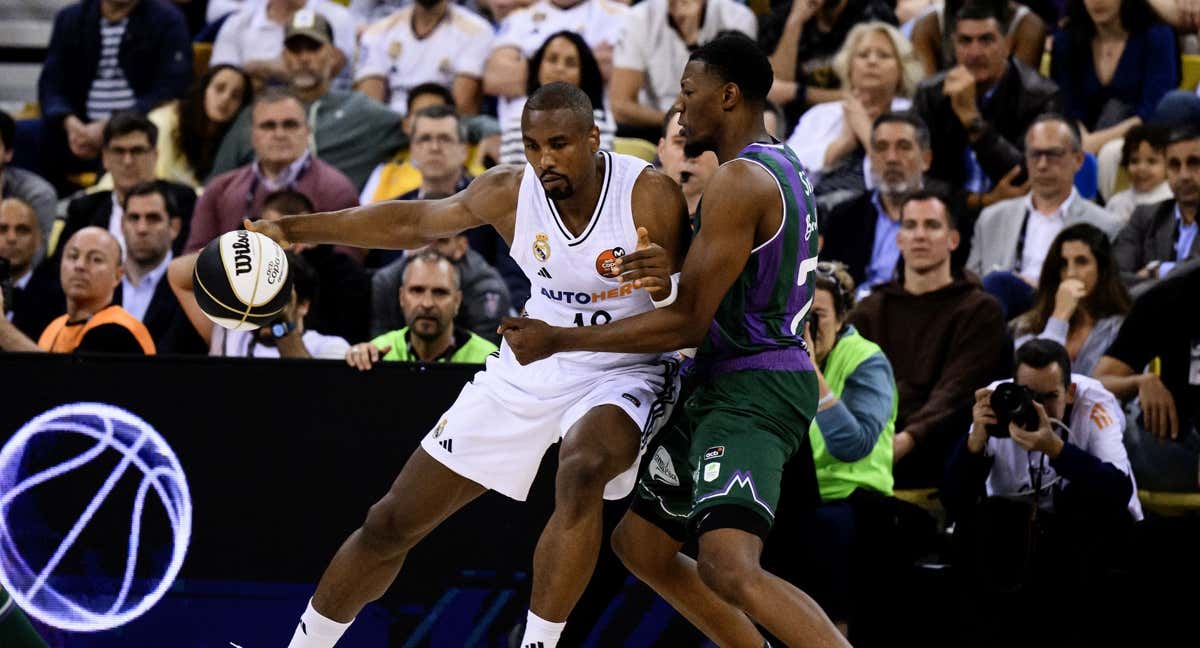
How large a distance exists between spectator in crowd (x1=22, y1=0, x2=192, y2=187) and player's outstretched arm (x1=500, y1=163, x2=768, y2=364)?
7136mm

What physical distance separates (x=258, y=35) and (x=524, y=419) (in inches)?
272

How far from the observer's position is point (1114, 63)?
9.86 metres

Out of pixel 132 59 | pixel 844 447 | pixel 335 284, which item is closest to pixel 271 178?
pixel 335 284

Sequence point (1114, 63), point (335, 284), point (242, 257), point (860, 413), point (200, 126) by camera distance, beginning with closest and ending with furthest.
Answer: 1. point (242, 257)
2. point (860, 413)
3. point (335, 284)
4. point (1114, 63)
5. point (200, 126)

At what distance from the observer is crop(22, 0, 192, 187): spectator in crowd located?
11.4 meters

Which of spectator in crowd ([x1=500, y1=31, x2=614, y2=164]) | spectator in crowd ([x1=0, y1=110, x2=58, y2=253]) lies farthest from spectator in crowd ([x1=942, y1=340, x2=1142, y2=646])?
spectator in crowd ([x1=0, y1=110, x2=58, y2=253])

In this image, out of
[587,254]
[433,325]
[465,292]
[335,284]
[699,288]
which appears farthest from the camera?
[335,284]

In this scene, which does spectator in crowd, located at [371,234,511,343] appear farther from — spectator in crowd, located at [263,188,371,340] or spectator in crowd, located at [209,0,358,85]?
spectator in crowd, located at [209,0,358,85]

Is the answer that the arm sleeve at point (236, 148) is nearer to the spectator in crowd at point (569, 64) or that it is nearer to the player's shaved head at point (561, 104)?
the spectator in crowd at point (569, 64)

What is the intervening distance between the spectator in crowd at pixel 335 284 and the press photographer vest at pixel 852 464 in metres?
2.79

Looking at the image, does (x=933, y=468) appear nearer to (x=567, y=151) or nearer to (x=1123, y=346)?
(x=1123, y=346)

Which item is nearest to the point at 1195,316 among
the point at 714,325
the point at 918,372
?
the point at 918,372

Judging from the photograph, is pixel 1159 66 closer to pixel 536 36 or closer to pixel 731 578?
pixel 536 36

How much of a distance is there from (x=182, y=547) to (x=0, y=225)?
3896mm
